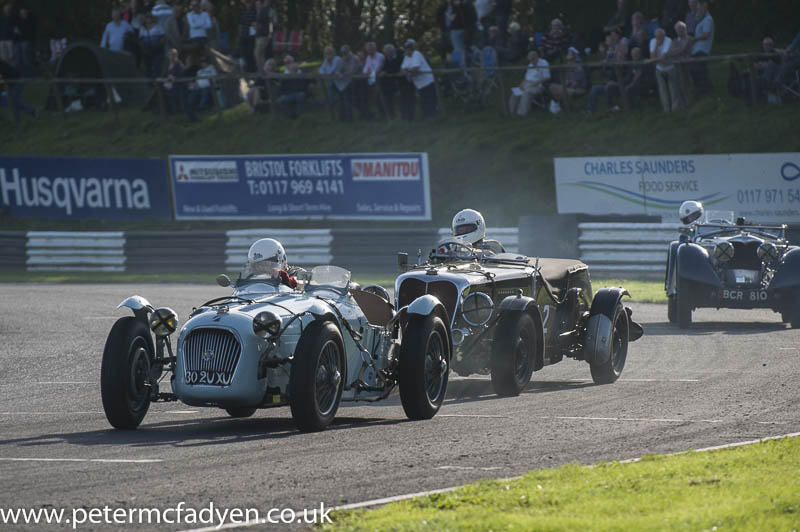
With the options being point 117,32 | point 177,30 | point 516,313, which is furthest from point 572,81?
point 516,313

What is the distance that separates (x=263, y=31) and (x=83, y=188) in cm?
559

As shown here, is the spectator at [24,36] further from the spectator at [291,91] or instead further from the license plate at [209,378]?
the license plate at [209,378]

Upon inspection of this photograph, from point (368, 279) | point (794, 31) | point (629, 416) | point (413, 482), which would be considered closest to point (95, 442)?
point (413, 482)

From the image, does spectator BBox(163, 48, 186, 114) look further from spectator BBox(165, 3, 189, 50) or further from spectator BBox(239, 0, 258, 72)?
spectator BBox(239, 0, 258, 72)

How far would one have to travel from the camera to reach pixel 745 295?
51.8 ft

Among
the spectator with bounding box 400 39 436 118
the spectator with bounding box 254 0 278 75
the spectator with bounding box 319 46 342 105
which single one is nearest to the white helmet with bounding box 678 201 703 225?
the spectator with bounding box 400 39 436 118

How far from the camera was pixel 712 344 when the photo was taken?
14.5 meters

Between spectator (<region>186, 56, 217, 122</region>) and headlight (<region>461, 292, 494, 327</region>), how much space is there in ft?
64.6

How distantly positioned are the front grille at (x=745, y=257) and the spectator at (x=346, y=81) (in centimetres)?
1253

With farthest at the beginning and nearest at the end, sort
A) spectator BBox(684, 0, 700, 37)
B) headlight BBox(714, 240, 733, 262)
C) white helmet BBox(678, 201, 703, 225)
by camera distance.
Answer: spectator BBox(684, 0, 700, 37), white helmet BBox(678, 201, 703, 225), headlight BBox(714, 240, 733, 262)

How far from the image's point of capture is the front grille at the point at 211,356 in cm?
848

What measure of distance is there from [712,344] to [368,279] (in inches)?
412

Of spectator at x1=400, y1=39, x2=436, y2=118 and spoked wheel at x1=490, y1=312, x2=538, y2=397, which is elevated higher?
spectator at x1=400, y1=39, x2=436, y2=118

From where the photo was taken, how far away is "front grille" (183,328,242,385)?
848 cm
